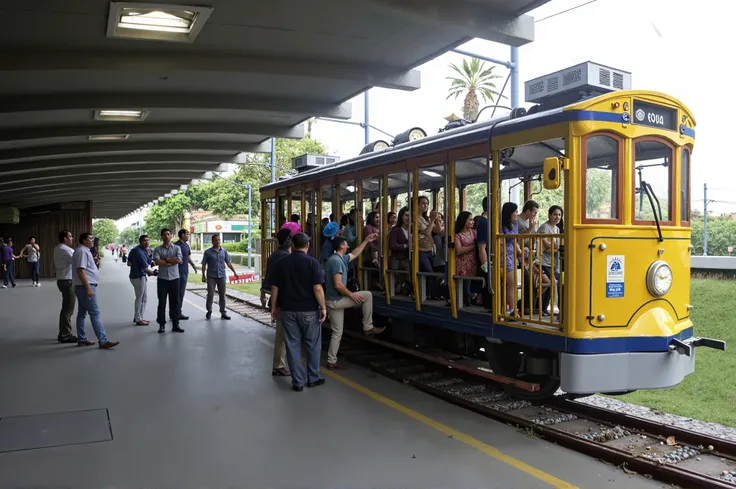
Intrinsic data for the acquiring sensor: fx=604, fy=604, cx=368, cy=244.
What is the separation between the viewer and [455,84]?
38656mm

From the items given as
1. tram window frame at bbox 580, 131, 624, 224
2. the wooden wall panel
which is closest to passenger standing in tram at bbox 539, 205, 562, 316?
tram window frame at bbox 580, 131, 624, 224

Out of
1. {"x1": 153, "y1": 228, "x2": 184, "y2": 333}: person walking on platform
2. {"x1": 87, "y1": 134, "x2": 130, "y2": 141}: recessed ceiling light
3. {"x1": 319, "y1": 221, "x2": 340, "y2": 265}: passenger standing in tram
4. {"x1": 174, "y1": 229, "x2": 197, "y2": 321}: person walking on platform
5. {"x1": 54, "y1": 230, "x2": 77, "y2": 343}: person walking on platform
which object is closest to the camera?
{"x1": 319, "y1": 221, "x2": 340, "y2": 265}: passenger standing in tram

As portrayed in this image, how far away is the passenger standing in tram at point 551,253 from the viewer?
5827 millimetres

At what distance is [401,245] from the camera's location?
27.0ft

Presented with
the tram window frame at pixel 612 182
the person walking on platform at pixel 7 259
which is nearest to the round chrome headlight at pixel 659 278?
the tram window frame at pixel 612 182

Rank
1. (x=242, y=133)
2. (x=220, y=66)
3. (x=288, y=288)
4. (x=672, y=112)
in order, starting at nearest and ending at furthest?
(x=672, y=112) < (x=288, y=288) < (x=220, y=66) < (x=242, y=133)

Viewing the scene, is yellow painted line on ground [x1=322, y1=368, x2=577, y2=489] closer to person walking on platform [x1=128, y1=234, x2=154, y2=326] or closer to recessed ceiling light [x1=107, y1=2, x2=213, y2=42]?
recessed ceiling light [x1=107, y1=2, x2=213, y2=42]

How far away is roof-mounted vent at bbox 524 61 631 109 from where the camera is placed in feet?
19.8

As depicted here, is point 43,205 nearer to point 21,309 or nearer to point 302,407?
point 21,309

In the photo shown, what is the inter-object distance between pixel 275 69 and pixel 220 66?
86cm

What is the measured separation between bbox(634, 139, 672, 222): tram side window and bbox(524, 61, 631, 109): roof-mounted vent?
0.68 m

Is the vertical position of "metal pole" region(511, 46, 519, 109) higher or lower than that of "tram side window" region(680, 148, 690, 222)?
higher

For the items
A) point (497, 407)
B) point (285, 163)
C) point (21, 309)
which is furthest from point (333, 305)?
point (285, 163)

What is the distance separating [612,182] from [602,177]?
0.12 meters
